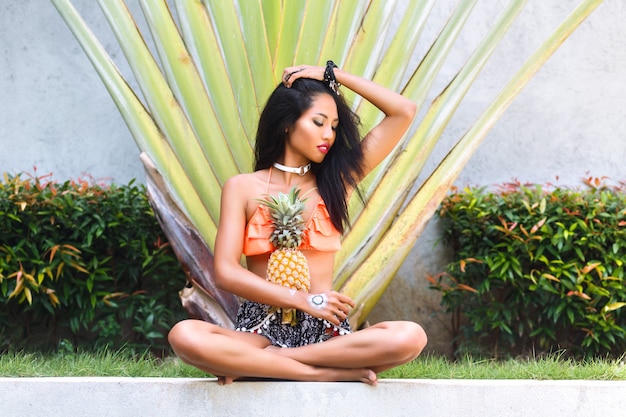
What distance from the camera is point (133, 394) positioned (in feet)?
9.84

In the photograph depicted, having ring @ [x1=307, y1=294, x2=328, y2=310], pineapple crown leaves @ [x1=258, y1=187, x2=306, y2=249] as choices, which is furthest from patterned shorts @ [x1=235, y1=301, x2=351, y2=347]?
pineapple crown leaves @ [x1=258, y1=187, x2=306, y2=249]

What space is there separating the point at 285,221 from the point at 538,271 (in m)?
→ 1.72

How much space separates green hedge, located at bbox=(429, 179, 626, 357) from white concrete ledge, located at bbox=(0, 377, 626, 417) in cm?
115

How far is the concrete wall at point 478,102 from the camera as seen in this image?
494cm

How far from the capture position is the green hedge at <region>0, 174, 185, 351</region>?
4.25 metres

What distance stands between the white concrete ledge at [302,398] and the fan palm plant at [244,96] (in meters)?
0.76

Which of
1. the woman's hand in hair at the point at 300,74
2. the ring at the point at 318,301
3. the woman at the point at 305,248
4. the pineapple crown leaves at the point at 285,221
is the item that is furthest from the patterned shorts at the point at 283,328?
the woman's hand in hair at the point at 300,74

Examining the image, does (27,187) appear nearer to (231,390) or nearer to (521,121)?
(231,390)

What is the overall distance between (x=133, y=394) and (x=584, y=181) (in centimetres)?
296

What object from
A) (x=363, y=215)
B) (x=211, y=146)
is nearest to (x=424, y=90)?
(x=363, y=215)

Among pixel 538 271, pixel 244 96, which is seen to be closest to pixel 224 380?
pixel 244 96

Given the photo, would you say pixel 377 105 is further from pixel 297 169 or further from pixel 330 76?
pixel 297 169

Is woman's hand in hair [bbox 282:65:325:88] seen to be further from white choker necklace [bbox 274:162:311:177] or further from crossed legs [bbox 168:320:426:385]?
crossed legs [bbox 168:320:426:385]

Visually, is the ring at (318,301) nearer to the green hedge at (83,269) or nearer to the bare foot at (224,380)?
the bare foot at (224,380)
